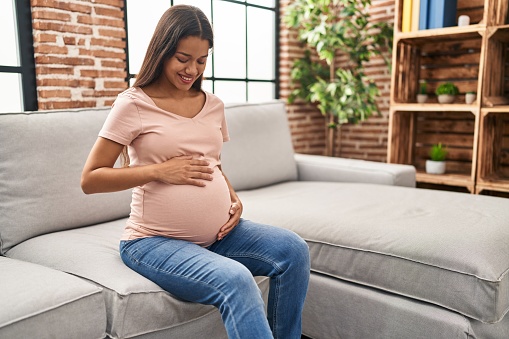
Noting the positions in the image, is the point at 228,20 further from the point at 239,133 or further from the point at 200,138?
the point at 200,138

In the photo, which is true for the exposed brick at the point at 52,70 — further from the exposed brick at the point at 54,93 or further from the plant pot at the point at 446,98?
the plant pot at the point at 446,98

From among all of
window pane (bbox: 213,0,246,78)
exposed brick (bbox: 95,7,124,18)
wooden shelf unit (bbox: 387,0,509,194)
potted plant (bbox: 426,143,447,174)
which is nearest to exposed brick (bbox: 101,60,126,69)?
exposed brick (bbox: 95,7,124,18)

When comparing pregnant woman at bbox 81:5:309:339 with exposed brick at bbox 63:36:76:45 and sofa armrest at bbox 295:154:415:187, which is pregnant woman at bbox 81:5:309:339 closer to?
exposed brick at bbox 63:36:76:45

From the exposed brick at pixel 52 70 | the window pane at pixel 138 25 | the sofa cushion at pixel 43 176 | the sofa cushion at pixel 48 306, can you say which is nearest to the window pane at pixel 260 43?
the window pane at pixel 138 25

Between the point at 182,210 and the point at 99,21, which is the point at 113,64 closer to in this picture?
the point at 99,21

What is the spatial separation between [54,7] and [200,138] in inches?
50.6

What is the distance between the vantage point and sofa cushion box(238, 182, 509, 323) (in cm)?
145

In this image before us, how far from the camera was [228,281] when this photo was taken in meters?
1.17

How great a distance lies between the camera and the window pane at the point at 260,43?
3.62 metres

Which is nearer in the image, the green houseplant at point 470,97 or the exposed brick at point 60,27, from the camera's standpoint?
the exposed brick at point 60,27

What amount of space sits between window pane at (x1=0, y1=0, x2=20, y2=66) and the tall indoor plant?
1.89m

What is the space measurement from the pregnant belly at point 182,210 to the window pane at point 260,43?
7.98ft

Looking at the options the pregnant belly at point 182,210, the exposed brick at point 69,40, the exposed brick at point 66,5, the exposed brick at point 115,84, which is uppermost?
the exposed brick at point 66,5

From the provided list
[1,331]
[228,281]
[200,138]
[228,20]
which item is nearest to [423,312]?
[228,281]
